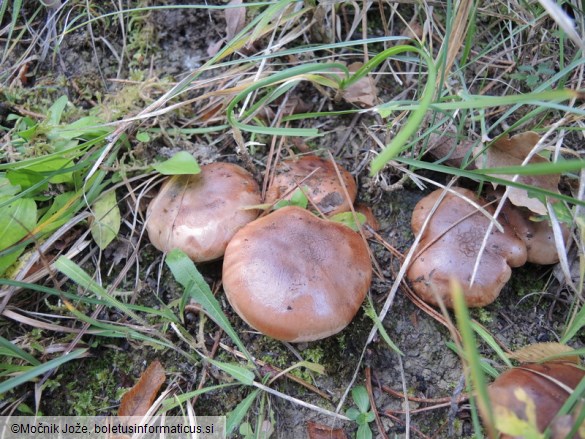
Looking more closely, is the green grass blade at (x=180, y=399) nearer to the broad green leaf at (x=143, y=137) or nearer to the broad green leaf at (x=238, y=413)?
the broad green leaf at (x=238, y=413)

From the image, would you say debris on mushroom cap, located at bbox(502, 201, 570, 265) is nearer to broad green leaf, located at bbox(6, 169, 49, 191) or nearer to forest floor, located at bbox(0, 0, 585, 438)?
forest floor, located at bbox(0, 0, 585, 438)

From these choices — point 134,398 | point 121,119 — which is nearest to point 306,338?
point 134,398

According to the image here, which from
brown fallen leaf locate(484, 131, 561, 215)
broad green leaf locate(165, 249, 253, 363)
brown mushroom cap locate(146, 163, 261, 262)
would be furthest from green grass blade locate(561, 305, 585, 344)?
brown mushroom cap locate(146, 163, 261, 262)

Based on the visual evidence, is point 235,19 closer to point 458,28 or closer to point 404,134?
point 458,28

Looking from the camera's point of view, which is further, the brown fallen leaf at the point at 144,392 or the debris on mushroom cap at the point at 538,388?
the brown fallen leaf at the point at 144,392

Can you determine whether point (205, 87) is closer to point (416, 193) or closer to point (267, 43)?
point (267, 43)

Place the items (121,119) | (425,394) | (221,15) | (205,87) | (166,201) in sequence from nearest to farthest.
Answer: (425,394), (166,201), (121,119), (205,87), (221,15)

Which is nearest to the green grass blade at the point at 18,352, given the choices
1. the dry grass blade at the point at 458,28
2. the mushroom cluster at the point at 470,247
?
the mushroom cluster at the point at 470,247
